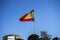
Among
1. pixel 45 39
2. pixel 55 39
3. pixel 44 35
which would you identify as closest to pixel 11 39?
pixel 55 39

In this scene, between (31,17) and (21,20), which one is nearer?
(21,20)

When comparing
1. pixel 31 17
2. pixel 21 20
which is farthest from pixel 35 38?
pixel 31 17

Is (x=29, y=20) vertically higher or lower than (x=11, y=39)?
higher

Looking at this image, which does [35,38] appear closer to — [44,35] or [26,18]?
[26,18]

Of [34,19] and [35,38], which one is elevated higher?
[34,19]

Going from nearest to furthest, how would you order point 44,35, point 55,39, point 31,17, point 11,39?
1. point 11,39
2. point 31,17
3. point 55,39
4. point 44,35

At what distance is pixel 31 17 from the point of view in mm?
33812

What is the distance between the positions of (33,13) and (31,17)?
5.62 feet

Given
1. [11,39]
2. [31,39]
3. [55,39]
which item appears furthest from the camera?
[55,39]

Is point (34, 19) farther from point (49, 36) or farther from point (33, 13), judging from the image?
point (49, 36)

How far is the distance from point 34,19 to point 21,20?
2.68 meters

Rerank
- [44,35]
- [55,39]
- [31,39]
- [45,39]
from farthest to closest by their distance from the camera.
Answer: [44,35]
[45,39]
[55,39]
[31,39]

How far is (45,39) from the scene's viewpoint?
53.5 meters

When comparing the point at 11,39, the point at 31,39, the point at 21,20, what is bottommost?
the point at 31,39
